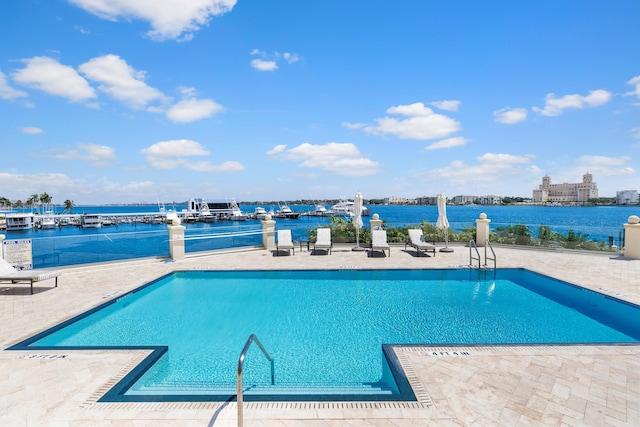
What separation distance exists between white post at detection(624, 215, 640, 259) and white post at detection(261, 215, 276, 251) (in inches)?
491

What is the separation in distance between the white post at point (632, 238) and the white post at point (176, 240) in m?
15.1

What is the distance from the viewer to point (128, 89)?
12.4 metres

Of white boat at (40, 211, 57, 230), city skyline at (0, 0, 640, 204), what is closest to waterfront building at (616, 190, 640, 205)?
city skyline at (0, 0, 640, 204)

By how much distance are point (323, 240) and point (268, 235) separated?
233 centimetres

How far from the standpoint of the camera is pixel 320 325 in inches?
219

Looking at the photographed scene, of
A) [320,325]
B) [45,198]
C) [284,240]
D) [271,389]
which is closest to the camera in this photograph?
[271,389]

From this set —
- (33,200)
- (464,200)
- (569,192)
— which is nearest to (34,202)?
(33,200)

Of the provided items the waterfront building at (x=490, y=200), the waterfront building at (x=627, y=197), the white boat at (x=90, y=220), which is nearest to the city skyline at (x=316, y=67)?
the white boat at (x=90, y=220)

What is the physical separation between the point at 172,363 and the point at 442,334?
4093 millimetres

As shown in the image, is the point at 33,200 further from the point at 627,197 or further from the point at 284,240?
the point at 627,197

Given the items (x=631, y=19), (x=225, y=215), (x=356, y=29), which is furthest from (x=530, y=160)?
(x=225, y=215)

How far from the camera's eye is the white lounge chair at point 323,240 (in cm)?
1178

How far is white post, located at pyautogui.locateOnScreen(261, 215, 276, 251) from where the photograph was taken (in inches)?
498

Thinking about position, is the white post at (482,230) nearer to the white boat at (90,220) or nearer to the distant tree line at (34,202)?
the white boat at (90,220)
